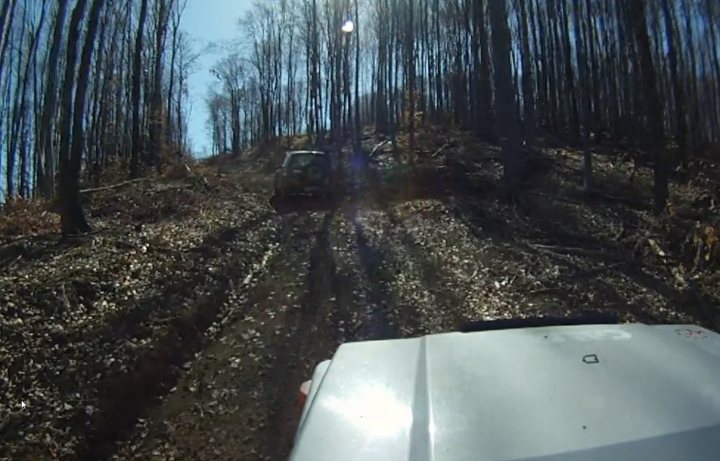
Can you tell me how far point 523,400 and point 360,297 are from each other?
25.2ft

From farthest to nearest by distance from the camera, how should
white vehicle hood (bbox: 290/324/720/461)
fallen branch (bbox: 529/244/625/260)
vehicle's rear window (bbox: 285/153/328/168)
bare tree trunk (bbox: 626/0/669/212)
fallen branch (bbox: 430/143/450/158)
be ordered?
fallen branch (bbox: 430/143/450/158) < vehicle's rear window (bbox: 285/153/328/168) < bare tree trunk (bbox: 626/0/669/212) < fallen branch (bbox: 529/244/625/260) < white vehicle hood (bbox: 290/324/720/461)

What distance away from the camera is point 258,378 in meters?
6.75

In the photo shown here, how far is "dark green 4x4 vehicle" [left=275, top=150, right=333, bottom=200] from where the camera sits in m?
21.4

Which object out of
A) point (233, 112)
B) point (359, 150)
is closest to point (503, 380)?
point (359, 150)

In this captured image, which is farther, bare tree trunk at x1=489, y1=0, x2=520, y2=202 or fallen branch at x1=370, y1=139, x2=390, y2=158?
fallen branch at x1=370, y1=139, x2=390, y2=158

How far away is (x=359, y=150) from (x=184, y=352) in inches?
1114

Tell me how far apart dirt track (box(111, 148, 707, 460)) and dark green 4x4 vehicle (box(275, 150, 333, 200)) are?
231 inches

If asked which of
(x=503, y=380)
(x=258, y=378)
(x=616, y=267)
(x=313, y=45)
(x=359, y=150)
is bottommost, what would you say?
(x=258, y=378)

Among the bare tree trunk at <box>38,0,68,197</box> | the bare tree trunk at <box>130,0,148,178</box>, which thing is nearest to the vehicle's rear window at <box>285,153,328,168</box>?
the bare tree trunk at <box>130,0,148,178</box>

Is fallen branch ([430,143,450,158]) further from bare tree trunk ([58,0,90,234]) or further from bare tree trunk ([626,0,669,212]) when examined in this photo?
bare tree trunk ([58,0,90,234])

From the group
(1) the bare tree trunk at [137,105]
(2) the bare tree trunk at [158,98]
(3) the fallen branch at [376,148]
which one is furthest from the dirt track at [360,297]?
(2) the bare tree trunk at [158,98]

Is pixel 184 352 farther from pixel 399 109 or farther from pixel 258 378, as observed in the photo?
pixel 399 109

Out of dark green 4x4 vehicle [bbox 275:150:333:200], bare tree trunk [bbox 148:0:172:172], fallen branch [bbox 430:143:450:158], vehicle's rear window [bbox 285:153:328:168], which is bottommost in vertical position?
dark green 4x4 vehicle [bbox 275:150:333:200]

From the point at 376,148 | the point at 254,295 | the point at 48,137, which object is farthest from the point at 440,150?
the point at 48,137
